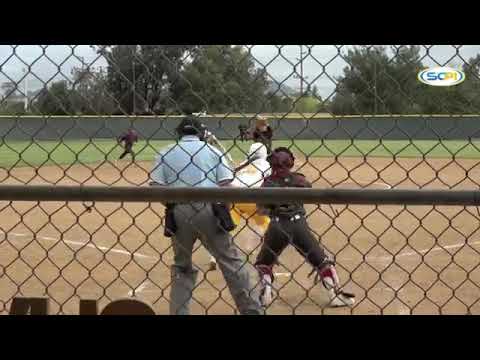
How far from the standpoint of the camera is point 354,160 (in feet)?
70.8

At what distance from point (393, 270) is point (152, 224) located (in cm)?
479

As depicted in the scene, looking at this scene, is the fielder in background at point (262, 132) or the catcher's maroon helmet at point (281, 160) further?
the catcher's maroon helmet at point (281, 160)

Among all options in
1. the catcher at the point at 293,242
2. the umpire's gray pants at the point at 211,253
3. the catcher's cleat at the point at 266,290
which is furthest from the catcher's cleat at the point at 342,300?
the umpire's gray pants at the point at 211,253

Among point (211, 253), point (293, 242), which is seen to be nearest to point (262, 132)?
point (211, 253)

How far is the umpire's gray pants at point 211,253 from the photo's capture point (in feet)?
16.1

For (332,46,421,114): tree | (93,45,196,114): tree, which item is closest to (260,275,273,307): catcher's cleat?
(93,45,196,114): tree

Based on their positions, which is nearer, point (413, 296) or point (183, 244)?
point (183, 244)

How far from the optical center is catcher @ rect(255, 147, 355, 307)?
19.2ft

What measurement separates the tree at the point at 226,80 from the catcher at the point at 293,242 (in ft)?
10.8

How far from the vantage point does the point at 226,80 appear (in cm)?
248

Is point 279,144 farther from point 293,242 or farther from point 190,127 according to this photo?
point 190,127

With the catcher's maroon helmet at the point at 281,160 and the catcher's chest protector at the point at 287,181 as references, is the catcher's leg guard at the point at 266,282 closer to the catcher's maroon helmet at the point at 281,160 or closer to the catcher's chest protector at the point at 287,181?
the catcher's chest protector at the point at 287,181

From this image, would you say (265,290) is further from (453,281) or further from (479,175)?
(479,175)
